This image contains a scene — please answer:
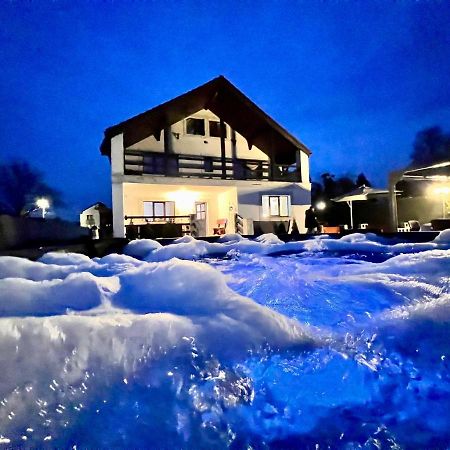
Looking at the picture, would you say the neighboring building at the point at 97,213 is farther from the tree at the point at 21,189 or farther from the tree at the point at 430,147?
the tree at the point at 430,147

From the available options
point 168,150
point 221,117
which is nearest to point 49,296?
point 168,150

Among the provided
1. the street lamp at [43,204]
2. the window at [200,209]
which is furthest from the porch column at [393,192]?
the street lamp at [43,204]

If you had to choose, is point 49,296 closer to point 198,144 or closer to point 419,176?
point 198,144

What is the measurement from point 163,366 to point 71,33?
6.41 metres

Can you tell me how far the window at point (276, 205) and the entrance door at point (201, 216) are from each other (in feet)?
6.43

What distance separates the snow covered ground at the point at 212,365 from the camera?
1.48 m

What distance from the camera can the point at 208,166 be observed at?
10141mm

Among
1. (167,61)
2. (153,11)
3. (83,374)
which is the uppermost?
(167,61)

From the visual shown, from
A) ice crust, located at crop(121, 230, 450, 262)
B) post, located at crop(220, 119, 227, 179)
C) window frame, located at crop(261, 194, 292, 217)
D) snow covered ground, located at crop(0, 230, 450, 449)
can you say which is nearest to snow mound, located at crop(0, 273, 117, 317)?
snow covered ground, located at crop(0, 230, 450, 449)

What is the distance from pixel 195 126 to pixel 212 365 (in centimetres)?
969

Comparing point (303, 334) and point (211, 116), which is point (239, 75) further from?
point (303, 334)

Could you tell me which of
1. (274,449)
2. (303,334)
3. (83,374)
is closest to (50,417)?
(83,374)

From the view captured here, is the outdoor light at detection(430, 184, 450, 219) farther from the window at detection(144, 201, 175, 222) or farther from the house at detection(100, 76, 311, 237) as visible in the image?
the window at detection(144, 201, 175, 222)

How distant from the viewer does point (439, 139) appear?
7.71 meters
